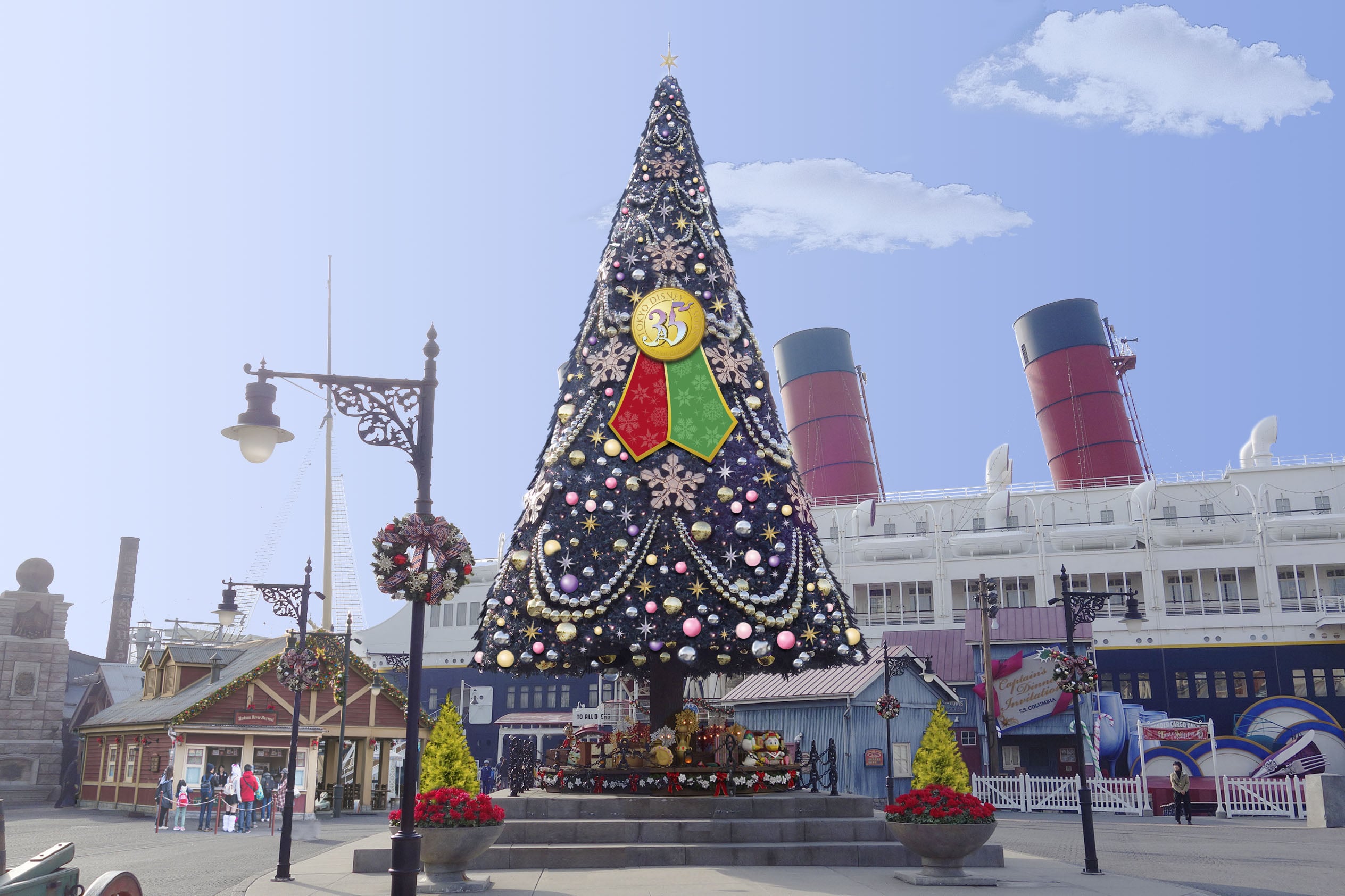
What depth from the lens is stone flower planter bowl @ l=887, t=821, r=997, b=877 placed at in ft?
38.2

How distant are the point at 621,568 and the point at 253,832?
16034 millimetres

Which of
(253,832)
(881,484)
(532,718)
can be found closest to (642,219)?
(253,832)

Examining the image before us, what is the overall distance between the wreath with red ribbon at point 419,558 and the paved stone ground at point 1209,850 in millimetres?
10037

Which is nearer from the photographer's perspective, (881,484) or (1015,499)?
(1015,499)

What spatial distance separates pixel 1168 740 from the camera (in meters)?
34.1

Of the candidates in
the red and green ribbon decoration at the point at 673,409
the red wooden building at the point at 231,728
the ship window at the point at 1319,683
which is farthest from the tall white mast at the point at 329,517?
the ship window at the point at 1319,683

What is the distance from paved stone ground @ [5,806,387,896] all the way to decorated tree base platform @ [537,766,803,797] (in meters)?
4.64

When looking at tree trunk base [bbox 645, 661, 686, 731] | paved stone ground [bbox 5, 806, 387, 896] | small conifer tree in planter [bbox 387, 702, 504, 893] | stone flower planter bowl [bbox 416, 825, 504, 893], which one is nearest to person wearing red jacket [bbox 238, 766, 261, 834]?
paved stone ground [bbox 5, 806, 387, 896]

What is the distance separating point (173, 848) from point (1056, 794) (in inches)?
968

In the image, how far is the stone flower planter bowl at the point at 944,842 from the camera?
1164 cm

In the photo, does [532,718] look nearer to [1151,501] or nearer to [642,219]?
[1151,501]

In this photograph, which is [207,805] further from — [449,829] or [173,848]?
[449,829]

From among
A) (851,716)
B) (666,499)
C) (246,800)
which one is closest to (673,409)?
(666,499)

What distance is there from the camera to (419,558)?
855 cm
